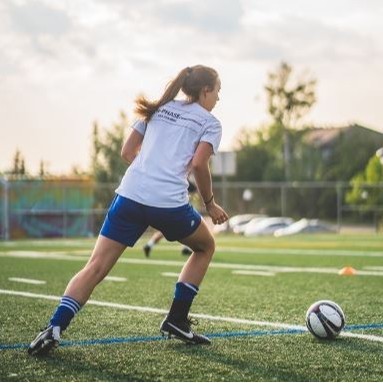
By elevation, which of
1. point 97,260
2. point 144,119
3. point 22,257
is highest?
point 144,119

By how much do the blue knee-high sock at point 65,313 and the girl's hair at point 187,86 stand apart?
3.99 feet

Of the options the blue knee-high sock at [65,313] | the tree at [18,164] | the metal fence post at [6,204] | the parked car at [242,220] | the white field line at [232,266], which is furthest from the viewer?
the tree at [18,164]

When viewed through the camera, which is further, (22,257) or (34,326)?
(22,257)

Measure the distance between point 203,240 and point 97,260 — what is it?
2.32 ft

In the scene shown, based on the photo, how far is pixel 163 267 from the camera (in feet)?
44.1

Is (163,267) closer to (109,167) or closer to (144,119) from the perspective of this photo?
(144,119)

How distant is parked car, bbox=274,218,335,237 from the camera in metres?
38.9

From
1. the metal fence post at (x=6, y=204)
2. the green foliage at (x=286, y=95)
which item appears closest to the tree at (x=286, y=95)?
the green foliage at (x=286, y=95)

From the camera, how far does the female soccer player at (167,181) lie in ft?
18.1

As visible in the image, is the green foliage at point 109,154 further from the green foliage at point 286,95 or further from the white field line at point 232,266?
the white field line at point 232,266

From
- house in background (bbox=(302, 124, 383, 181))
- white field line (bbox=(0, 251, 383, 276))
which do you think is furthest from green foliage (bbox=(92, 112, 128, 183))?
white field line (bbox=(0, 251, 383, 276))

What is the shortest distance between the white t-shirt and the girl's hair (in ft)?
0.27

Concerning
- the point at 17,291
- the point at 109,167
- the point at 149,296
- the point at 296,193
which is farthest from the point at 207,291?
the point at 109,167

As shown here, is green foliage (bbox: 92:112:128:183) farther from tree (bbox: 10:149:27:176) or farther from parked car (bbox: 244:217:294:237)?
parked car (bbox: 244:217:294:237)
